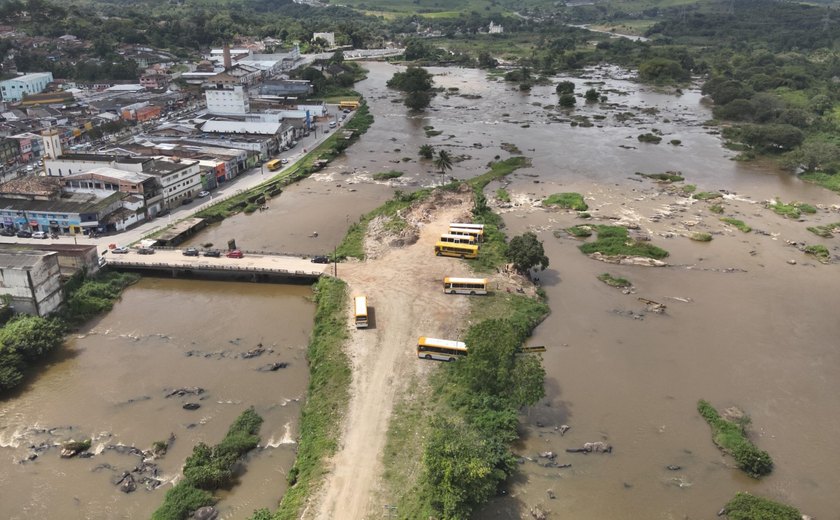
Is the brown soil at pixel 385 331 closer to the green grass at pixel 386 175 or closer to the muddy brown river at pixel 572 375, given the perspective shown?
the muddy brown river at pixel 572 375

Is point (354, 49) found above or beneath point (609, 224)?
above

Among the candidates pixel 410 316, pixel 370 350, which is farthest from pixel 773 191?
pixel 370 350

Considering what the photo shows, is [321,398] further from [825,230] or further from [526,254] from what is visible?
[825,230]

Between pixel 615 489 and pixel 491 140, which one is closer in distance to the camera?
pixel 615 489

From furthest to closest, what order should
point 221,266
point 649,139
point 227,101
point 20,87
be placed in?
point 20,87 → point 227,101 → point 649,139 → point 221,266

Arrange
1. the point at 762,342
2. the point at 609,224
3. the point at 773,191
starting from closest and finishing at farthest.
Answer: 1. the point at 762,342
2. the point at 609,224
3. the point at 773,191

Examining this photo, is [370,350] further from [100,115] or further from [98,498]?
[100,115]

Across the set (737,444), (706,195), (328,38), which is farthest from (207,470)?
(328,38)

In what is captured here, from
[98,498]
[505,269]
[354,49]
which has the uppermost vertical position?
[354,49]
